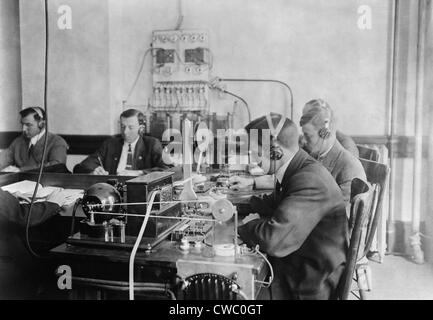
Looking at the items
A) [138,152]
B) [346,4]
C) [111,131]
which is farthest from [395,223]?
[111,131]

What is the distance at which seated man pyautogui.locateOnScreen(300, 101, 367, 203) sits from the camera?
264 cm

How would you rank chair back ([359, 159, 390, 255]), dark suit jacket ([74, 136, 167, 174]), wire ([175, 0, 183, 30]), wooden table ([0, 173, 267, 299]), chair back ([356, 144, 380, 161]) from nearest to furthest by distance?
wooden table ([0, 173, 267, 299]) → chair back ([359, 159, 390, 255]) → chair back ([356, 144, 380, 161]) → dark suit jacket ([74, 136, 167, 174]) → wire ([175, 0, 183, 30])

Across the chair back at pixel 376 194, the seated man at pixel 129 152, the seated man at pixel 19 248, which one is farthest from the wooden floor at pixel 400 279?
the seated man at pixel 19 248

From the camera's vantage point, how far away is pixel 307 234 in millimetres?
1753

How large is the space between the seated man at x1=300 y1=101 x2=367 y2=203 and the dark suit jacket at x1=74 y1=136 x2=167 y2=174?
123 centimetres

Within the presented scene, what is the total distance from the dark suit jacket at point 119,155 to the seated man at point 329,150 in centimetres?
123

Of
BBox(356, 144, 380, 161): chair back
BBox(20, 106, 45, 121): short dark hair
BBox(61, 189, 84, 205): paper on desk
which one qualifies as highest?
BBox(20, 106, 45, 121): short dark hair

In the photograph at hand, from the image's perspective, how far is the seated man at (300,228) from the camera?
66.6 inches

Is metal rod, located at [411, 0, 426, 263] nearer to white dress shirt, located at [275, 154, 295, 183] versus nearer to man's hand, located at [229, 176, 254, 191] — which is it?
man's hand, located at [229, 176, 254, 191]

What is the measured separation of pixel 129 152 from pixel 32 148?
0.86m

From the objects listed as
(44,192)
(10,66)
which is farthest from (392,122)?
(10,66)

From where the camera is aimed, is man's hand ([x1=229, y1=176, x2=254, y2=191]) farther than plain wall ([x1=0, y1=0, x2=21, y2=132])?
No

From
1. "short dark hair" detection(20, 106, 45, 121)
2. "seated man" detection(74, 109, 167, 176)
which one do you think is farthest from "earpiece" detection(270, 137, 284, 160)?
"short dark hair" detection(20, 106, 45, 121)
